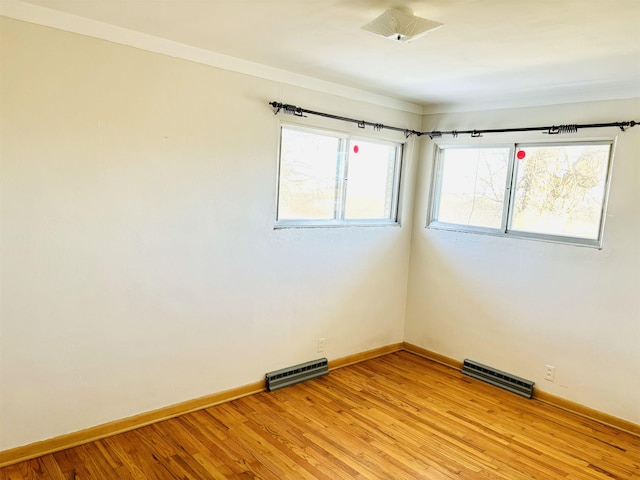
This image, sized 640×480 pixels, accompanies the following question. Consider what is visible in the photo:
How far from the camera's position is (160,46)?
2.66 m

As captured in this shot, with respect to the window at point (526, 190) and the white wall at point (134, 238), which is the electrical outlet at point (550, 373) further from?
the white wall at point (134, 238)

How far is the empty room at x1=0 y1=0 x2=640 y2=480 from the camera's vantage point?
7.64ft

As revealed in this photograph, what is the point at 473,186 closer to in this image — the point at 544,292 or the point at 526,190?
the point at 526,190

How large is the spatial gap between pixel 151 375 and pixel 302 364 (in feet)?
4.22

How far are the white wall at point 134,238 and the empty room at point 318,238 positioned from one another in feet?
0.05

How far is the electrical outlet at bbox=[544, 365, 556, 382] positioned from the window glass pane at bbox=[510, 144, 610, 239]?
1.09m

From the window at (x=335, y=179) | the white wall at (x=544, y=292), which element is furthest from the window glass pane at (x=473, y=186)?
the window at (x=335, y=179)

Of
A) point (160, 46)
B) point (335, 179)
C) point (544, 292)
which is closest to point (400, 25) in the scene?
point (160, 46)

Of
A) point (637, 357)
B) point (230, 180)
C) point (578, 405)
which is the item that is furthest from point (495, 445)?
point (230, 180)

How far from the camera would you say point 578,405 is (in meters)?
3.42

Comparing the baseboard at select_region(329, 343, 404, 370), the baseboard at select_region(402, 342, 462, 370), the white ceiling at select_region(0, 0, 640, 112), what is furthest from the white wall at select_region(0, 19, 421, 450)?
the baseboard at select_region(402, 342, 462, 370)

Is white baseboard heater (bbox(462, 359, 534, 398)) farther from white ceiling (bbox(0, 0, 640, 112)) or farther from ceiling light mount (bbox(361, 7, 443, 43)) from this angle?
ceiling light mount (bbox(361, 7, 443, 43))

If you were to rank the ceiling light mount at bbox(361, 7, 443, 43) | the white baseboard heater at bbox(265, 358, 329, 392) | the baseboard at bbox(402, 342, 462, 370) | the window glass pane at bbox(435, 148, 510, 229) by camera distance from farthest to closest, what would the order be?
the baseboard at bbox(402, 342, 462, 370), the window glass pane at bbox(435, 148, 510, 229), the white baseboard heater at bbox(265, 358, 329, 392), the ceiling light mount at bbox(361, 7, 443, 43)

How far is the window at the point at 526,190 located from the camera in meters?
3.36
